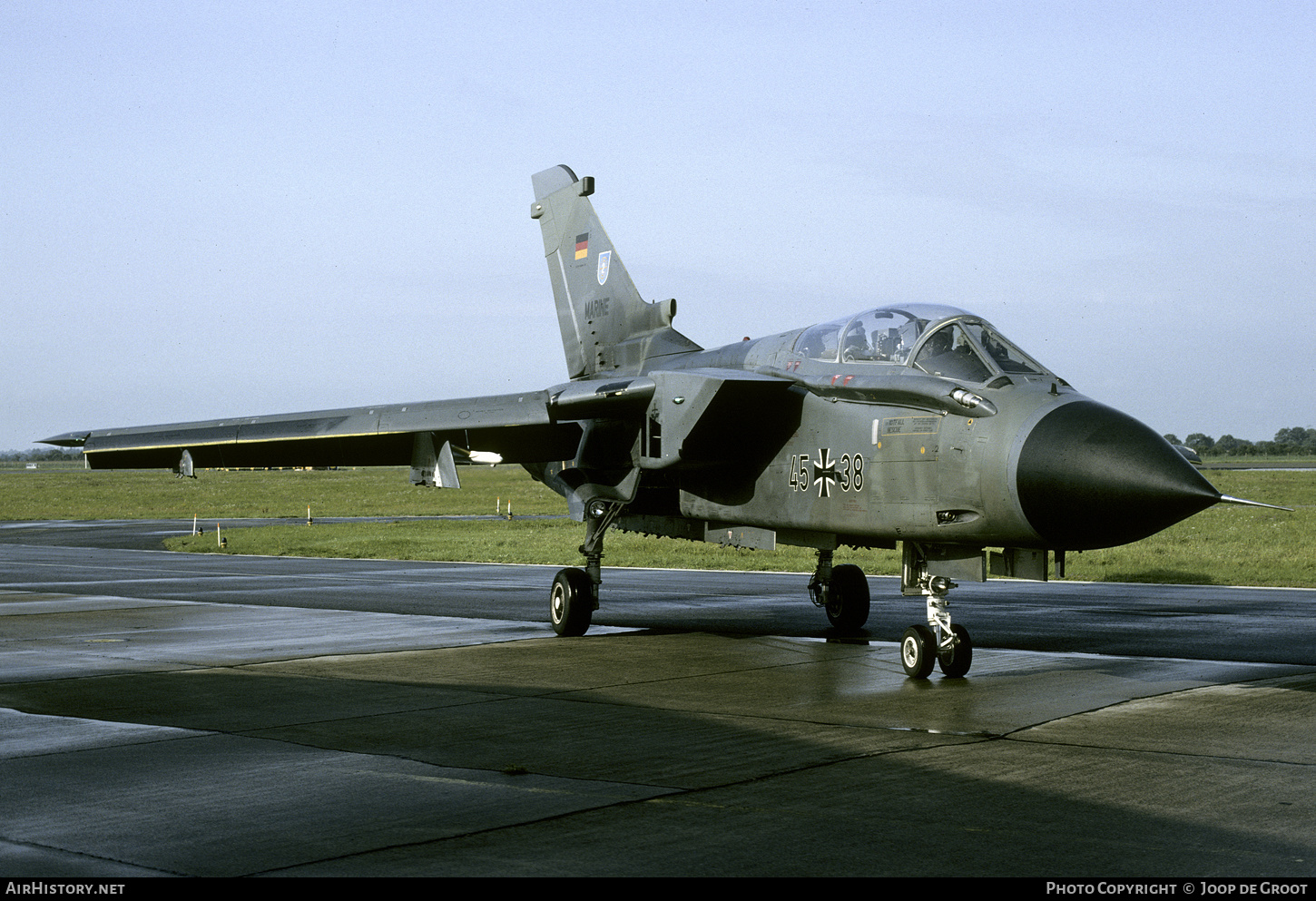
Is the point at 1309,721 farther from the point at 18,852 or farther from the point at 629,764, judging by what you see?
the point at 18,852

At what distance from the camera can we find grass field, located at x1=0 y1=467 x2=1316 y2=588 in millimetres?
24625

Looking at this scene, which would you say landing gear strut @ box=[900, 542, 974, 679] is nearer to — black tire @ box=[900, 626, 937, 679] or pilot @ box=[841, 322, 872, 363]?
black tire @ box=[900, 626, 937, 679]

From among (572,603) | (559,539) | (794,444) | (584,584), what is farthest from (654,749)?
(559,539)

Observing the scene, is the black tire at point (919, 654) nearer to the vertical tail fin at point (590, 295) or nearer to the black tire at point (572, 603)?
the black tire at point (572, 603)

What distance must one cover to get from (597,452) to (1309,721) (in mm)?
8299

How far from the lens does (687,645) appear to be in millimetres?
13352

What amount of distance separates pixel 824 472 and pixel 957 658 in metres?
2.14

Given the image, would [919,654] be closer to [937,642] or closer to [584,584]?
[937,642]

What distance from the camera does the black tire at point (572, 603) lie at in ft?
46.6

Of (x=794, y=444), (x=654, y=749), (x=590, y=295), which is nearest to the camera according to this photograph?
(x=654, y=749)

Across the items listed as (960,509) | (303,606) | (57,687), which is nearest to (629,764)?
(960,509)

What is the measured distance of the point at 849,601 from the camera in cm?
1440

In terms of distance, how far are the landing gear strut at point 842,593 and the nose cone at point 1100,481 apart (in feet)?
17.0
